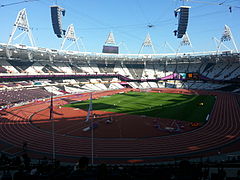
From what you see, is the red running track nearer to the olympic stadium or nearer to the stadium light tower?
the olympic stadium

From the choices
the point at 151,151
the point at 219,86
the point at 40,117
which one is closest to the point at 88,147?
the point at 151,151

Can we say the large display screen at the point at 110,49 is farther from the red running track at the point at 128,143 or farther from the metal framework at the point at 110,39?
the red running track at the point at 128,143

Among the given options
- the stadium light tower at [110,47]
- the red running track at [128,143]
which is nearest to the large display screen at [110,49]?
the stadium light tower at [110,47]

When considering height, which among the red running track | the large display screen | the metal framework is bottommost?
the red running track

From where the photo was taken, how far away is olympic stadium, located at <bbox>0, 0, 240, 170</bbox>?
818 inches

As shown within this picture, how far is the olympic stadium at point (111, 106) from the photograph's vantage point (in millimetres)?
20766

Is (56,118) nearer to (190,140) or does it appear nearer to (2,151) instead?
(2,151)

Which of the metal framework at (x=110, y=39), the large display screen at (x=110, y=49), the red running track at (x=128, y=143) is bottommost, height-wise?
the red running track at (x=128, y=143)

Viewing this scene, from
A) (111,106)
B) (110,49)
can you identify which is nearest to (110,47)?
(110,49)

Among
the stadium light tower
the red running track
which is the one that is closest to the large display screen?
the stadium light tower

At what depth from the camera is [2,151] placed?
2047 cm

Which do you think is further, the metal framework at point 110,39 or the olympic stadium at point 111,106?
the metal framework at point 110,39

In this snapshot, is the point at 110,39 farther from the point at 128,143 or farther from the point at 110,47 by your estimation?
the point at 128,143

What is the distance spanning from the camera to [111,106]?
44.7 metres
